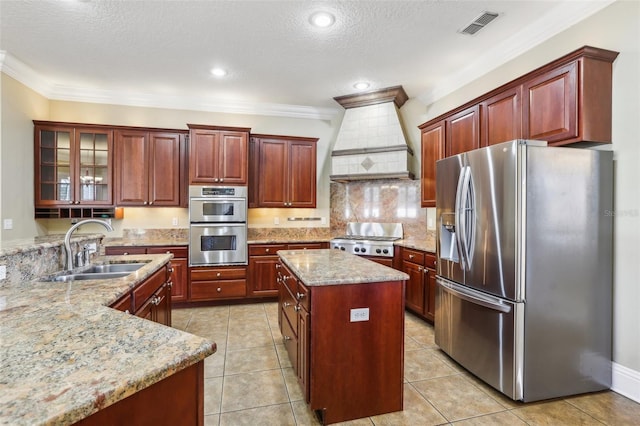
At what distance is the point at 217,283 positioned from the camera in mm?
4238

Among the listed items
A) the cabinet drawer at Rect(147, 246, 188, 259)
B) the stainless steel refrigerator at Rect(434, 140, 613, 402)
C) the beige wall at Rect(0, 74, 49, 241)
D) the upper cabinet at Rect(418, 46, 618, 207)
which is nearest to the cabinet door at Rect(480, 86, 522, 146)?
the upper cabinet at Rect(418, 46, 618, 207)

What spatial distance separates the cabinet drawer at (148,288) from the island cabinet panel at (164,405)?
1175 millimetres

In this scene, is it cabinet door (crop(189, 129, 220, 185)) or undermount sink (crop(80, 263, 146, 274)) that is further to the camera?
cabinet door (crop(189, 129, 220, 185))

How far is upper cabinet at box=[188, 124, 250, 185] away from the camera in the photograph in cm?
423

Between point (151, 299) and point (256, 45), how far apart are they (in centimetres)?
259

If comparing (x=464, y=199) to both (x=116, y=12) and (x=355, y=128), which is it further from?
(x=116, y=12)

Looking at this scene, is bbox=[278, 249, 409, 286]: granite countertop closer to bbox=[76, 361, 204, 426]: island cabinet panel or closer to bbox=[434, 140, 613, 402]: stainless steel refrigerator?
bbox=[434, 140, 613, 402]: stainless steel refrigerator

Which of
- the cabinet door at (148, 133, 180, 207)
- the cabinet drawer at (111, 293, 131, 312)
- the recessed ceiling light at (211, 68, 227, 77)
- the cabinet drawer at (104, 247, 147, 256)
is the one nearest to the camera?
the cabinet drawer at (111, 293, 131, 312)

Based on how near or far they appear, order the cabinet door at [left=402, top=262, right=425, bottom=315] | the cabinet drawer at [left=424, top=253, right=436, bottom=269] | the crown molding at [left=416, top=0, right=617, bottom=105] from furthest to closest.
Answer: the cabinet door at [left=402, top=262, right=425, bottom=315]
the cabinet drawer at [left=424, top=253, right=436, bottom=269]
the crown molding at [left=416, top=0, right=617, bottom=105]

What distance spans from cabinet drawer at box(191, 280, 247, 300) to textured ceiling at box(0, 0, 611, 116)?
266cm

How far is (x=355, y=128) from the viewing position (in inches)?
181

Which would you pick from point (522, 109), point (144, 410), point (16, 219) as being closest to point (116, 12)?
point (16, 219)

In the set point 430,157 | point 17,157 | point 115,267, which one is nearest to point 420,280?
point 430,157

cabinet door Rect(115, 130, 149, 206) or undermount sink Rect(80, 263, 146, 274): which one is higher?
cabinet door Rect(115, 130, 149, 206)
